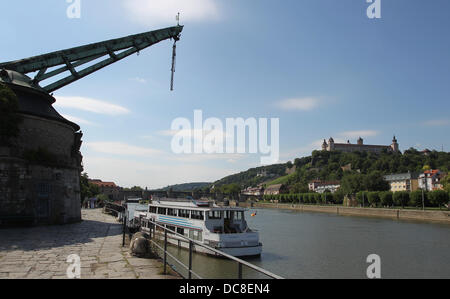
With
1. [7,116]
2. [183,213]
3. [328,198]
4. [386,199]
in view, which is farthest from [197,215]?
[328,198]

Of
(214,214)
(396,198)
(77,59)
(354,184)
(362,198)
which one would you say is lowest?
(362,198)

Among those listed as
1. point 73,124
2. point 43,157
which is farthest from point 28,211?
point 73,124

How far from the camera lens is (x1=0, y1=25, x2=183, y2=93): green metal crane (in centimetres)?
2681

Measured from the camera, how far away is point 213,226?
24.0 metres

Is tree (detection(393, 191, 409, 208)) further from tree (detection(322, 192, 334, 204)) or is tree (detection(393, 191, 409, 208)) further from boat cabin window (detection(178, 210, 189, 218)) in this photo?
boat cabin window (detection(178, 210, 189, 218))

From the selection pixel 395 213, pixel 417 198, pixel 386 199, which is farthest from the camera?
pixel 386 199

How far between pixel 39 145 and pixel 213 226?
1354cm

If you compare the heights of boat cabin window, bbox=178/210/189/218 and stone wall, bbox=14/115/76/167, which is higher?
stone wall, bbox=14/115/76/167

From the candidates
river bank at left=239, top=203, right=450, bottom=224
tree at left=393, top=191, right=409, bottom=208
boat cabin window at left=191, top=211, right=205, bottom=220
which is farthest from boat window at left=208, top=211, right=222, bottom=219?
tree at left=393, top=191, right=409, bottom=208

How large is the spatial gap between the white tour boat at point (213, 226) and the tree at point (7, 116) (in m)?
10.8

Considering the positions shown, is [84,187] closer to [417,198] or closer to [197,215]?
[197,215]

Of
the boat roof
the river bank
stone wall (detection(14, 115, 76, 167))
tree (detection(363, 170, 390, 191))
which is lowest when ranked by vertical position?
the river bank

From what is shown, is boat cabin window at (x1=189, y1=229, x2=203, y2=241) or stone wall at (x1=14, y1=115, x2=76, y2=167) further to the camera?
boat cabin window at (x1=189, y1=229, x2=203, y2=241)

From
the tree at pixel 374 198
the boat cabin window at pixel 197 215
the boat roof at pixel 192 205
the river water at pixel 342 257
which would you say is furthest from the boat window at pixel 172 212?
the tree at pixel 374 198
